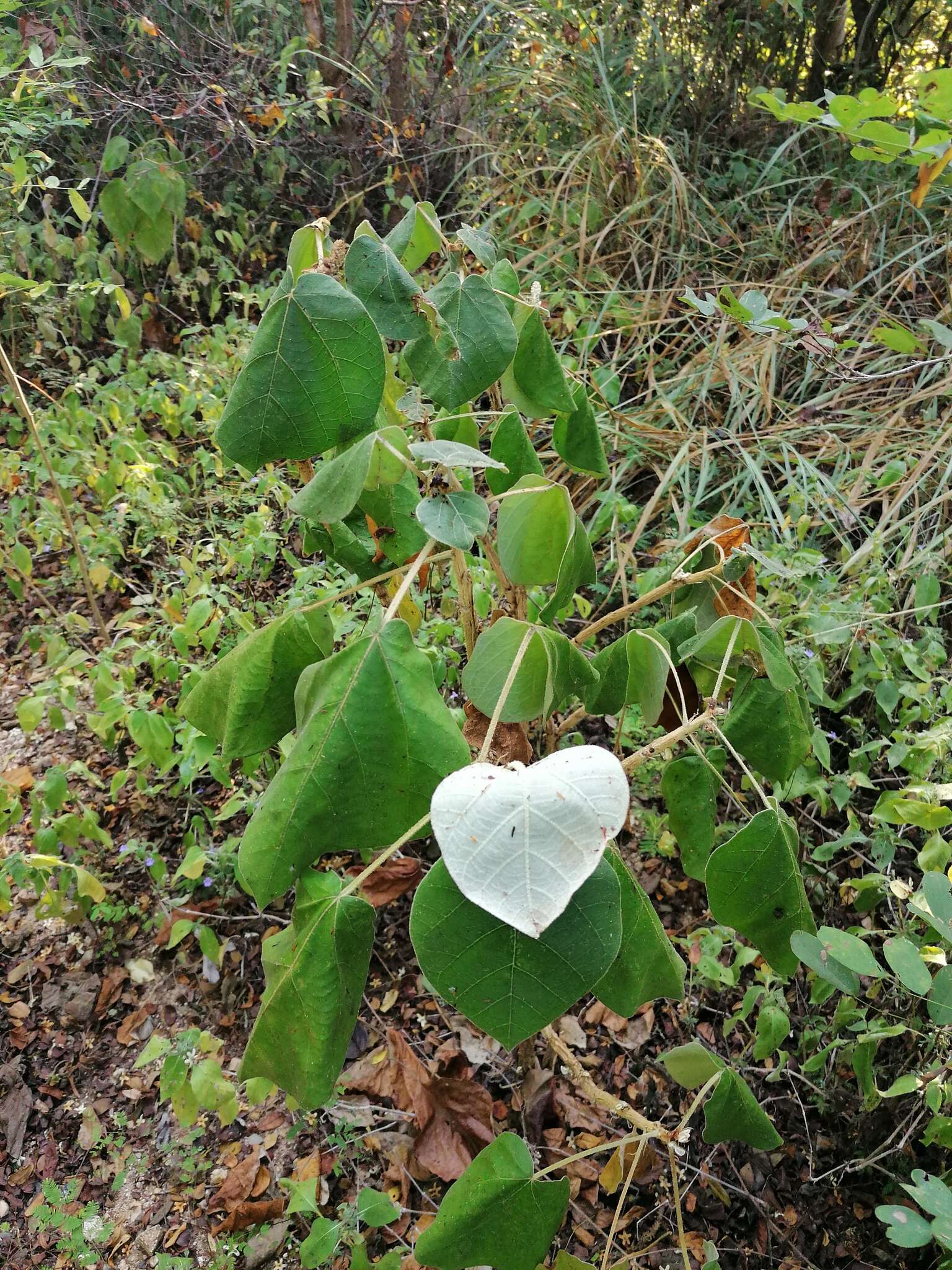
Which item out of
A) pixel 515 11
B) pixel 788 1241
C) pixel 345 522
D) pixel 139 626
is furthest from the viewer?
pixel 515 11

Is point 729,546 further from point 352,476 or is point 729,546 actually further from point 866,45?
point 866,45

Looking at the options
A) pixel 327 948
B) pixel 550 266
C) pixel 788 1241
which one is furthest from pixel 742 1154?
pixel 550 266

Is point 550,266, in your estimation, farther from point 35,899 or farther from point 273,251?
point 35,899

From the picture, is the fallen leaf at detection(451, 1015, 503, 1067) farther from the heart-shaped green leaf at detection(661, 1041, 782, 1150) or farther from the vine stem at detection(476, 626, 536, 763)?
the vine stem at detection(476, 626, 536, 763)

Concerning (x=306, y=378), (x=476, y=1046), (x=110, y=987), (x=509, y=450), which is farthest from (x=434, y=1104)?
(x=306, y=378)

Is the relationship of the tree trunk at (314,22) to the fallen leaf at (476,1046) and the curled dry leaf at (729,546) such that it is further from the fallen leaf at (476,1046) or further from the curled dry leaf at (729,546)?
the fallen leaf at (476,1046)
